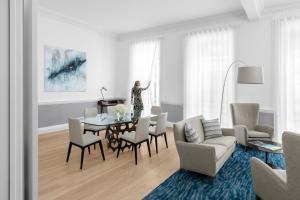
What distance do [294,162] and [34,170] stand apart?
1865mm

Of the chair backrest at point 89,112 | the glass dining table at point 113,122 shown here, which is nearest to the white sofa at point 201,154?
the glass dining table at point 113,122

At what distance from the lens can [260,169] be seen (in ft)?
6.95

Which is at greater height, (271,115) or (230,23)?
(230,23)

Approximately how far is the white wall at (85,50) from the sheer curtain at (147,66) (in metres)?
0.87

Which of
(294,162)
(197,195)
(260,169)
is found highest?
→ (294,162)

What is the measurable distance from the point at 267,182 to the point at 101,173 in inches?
90.8

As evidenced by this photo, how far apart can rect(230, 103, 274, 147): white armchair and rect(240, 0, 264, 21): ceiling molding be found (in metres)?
2.07

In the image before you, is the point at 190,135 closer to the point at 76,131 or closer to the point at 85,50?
the point at 76,131

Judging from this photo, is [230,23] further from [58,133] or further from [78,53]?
[58,133]

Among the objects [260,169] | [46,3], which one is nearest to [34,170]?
[260,169]

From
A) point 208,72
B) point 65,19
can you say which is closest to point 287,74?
point 208,72

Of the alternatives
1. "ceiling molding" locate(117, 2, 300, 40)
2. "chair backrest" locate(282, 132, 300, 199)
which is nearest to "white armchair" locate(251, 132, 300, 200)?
"chair backrest" locate(282, 132, 300, 199)

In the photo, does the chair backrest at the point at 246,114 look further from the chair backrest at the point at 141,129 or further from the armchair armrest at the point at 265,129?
the chair backrest at the point at 141,129

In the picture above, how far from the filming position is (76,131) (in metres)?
3.32
